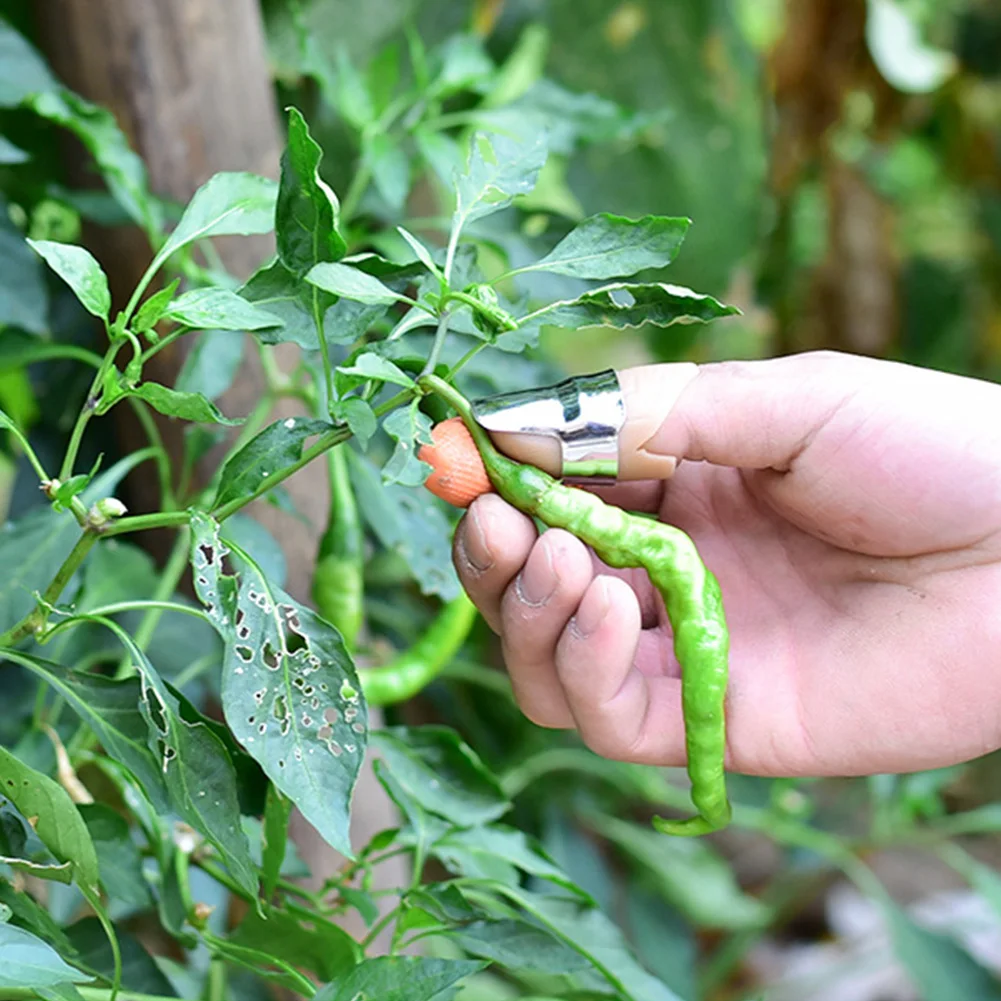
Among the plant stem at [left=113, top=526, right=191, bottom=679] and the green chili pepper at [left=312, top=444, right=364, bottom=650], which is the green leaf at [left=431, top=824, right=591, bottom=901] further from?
the plant stem at [left=113, top=526, right=191, bottom=679]

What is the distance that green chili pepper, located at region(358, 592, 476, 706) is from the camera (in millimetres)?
980

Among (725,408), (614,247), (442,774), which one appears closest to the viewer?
(614,247)

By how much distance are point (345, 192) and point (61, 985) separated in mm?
740

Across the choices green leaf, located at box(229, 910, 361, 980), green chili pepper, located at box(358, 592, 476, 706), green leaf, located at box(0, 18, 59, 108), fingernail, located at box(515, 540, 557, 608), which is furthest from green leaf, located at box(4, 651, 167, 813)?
green leaf, located at box(0, 18, 59, 108)

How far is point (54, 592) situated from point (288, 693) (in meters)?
0.13

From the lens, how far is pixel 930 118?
7.74 ft

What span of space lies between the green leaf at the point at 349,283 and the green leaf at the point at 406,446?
0.17ft

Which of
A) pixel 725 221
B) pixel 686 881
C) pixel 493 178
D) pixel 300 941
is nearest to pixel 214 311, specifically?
pixel 493 178

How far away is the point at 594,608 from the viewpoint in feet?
2.20

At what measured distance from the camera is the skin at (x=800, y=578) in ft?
2.27

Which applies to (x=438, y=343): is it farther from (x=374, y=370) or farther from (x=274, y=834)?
(x=274, y=834)

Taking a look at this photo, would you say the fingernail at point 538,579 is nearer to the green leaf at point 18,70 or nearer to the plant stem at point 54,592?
the plant stem at point 54,592

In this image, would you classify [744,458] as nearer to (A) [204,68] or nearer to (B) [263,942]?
(B) [263,942]

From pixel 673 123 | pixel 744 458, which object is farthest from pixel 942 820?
pixel 744 458
